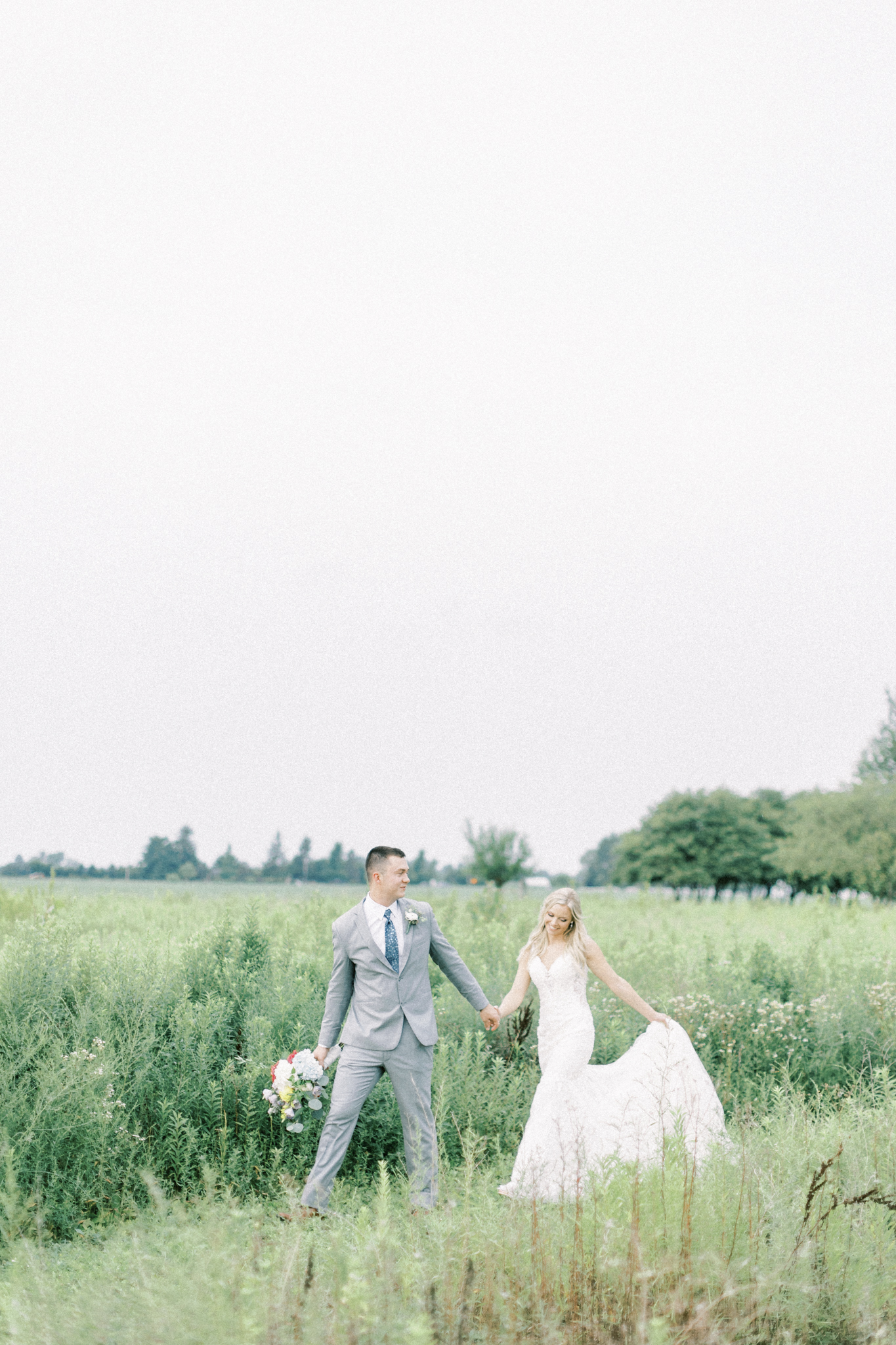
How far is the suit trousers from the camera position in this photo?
6.61 m

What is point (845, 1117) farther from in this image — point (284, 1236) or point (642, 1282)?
point (284, 1236)

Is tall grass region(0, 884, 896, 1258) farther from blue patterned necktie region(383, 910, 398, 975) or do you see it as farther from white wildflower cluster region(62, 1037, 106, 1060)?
blue patterned necktie region(383, 910, 398, 975)

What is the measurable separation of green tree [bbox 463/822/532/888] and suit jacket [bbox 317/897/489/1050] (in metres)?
24.9

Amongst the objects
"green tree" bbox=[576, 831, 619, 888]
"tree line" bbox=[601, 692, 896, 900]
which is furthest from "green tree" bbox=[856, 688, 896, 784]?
"green tree" bbox=[576, 831, 619, 888]

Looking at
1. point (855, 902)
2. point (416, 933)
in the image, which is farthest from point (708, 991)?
point (855, 902)

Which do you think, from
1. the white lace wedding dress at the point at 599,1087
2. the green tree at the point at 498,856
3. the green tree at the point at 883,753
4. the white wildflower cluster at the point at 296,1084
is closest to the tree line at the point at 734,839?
Result: the green tree at the point at 883,753

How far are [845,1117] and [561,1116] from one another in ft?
6.21

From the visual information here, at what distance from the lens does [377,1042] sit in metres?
6.62

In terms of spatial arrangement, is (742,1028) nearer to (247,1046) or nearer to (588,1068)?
(588,1068)

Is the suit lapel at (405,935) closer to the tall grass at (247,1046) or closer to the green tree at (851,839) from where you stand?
the tall grass at (247,1046)

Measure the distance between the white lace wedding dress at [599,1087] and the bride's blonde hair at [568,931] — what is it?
0.22 feet

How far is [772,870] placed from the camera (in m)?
70.1

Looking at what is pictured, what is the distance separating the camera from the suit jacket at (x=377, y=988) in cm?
666

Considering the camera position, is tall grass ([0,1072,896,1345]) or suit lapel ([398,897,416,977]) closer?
tall grass ([0,1072,896,1345])
